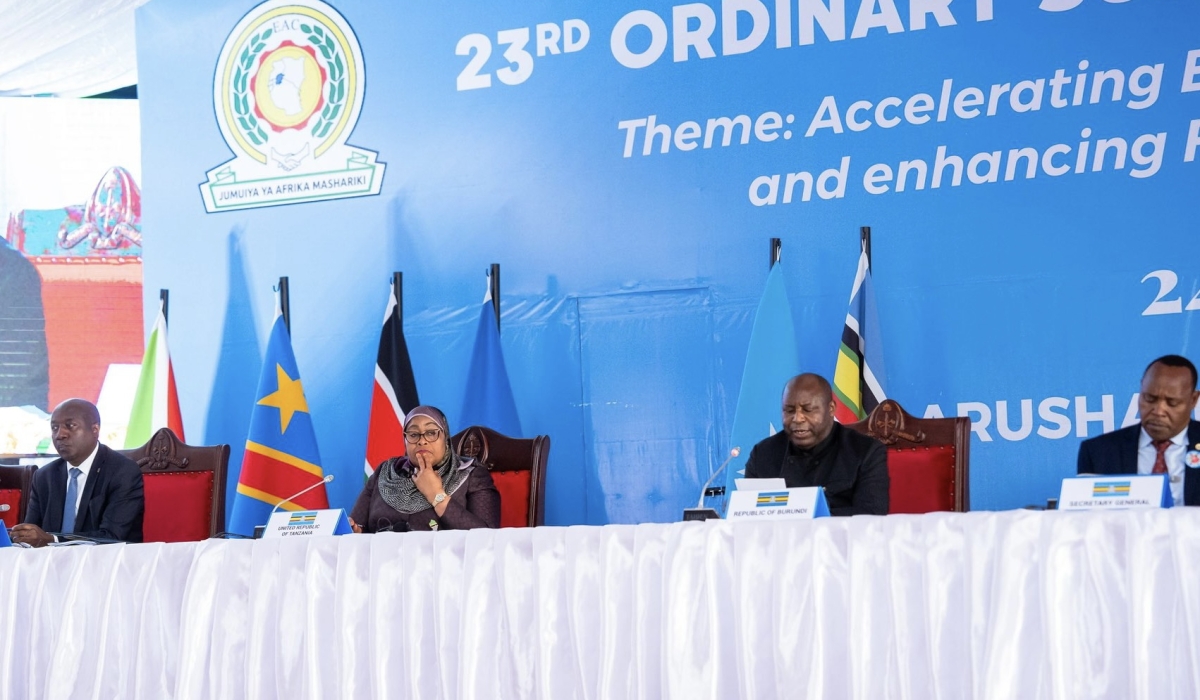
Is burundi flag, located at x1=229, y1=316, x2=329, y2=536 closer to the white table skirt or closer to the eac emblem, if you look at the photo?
the eac emblem

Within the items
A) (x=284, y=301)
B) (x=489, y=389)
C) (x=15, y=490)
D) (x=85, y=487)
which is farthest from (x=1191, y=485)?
(x=15, y=490)

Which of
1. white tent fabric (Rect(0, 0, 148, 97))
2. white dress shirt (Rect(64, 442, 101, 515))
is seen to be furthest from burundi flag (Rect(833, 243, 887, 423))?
white tent fabric (Rect(0, 0, 148, 97))

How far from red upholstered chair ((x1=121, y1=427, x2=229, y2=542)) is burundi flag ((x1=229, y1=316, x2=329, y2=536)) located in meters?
0.49

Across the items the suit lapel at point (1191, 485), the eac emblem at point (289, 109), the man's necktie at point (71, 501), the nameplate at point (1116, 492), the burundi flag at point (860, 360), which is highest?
the eac emblem at point (289, 109)

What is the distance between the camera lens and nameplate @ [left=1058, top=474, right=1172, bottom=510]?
7.22 ft

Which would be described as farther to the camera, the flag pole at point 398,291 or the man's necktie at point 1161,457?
the flag pole at point 398,291

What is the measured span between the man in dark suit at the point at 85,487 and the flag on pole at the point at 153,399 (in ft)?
3.21

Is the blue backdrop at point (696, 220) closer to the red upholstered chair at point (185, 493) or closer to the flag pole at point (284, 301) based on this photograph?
the flag pole at point (284, 301)

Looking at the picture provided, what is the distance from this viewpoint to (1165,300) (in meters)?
4.09

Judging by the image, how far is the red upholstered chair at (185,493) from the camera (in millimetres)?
4020

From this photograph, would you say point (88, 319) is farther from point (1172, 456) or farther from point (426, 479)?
point (1172, 456)

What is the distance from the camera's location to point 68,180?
5.89 metres

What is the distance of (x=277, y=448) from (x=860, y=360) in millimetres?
2127

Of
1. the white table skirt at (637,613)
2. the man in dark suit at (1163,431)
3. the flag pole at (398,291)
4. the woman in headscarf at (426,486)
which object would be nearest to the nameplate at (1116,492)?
the white table skirt at (637,613)
